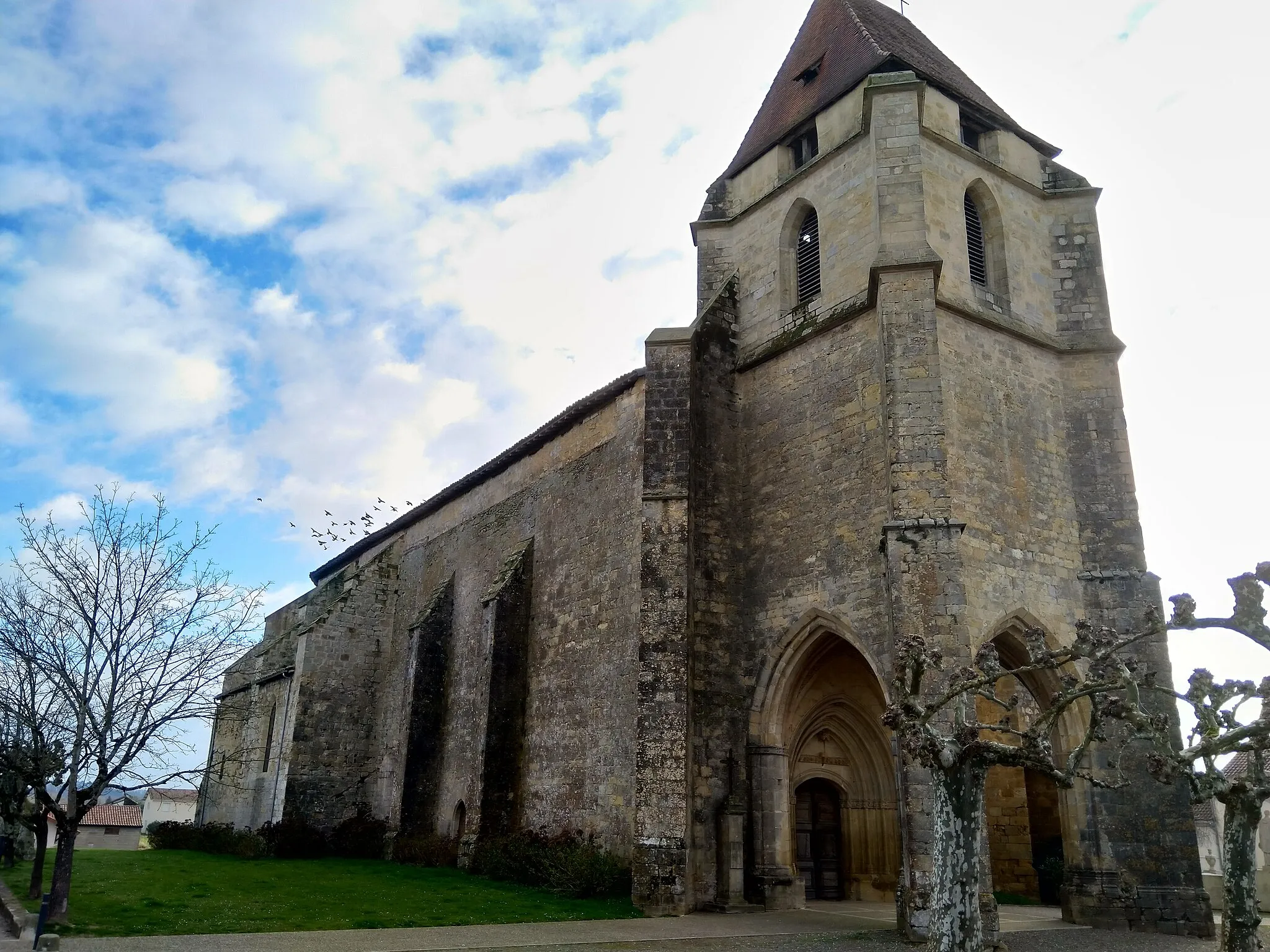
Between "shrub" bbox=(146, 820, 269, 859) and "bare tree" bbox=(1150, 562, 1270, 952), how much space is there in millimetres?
18714

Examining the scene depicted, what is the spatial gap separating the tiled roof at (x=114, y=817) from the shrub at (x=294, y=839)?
112 ft

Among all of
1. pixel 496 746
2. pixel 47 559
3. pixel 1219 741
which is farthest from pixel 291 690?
pixel 1219 741

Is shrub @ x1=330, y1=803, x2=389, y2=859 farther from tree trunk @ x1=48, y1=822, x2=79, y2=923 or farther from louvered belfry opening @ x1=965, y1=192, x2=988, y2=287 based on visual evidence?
louvered belfry opening @ x1=965, y1=192, x2=988, y2=287

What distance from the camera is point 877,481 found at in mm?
13883

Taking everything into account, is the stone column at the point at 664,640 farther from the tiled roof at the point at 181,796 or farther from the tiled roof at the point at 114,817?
the tiled roof at the point at 181,796

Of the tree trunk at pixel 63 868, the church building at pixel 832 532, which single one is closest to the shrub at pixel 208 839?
the church building at pixel 832 532

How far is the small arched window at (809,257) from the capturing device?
16.7m

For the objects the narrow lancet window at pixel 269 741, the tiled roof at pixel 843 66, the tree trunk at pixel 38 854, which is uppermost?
the tiled roof at pixel 843 66

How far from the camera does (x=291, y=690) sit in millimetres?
25031

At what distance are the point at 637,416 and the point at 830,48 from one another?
808 cm

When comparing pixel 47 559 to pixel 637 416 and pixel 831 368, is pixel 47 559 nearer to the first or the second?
pixel 637 416

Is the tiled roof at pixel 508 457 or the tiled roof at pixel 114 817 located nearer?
the tiled roof at pixel 508 457

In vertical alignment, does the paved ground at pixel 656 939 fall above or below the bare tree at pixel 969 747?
below

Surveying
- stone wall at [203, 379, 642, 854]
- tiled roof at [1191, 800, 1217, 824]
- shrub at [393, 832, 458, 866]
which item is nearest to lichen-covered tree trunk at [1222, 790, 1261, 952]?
stone wall at [203, 379, 642, 854]
